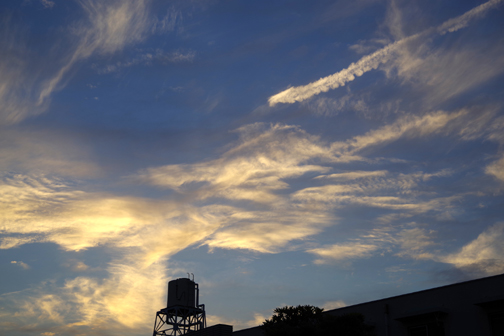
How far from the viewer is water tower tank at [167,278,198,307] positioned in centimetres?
5766

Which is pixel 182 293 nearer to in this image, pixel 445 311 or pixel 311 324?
pixel 311 324

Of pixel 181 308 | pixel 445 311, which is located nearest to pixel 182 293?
pixel 181 308

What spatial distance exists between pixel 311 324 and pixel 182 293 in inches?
1222

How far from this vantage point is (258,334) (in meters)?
37.8

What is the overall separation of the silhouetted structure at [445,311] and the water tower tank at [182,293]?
104 feet

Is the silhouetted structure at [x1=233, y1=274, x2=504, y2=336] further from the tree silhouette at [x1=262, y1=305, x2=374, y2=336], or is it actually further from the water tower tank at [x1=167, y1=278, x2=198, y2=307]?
→ the water tower tank at [x1=167, y1=278, x2=198, y2=307]

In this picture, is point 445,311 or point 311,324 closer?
point 445,311

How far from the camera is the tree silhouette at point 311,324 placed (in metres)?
27.8

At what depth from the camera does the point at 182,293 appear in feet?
191

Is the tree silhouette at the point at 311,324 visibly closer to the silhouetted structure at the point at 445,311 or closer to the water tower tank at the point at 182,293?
the silhouetted structure at the point at 445,311

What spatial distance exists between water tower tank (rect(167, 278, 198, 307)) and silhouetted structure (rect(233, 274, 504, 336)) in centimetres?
3173

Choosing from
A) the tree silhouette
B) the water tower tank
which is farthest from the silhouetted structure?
the water tower tank

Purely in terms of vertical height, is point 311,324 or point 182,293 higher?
point 182,293

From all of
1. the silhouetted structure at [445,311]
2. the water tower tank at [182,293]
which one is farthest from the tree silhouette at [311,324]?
the water tower tank at [182,293]
